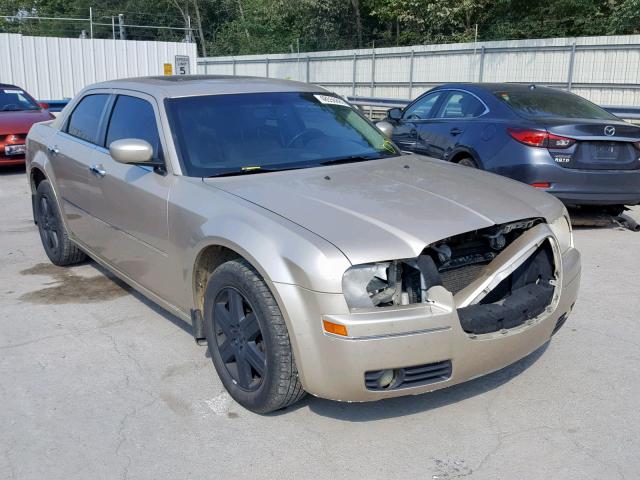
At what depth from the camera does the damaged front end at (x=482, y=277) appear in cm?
304

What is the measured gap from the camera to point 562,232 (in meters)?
3.84

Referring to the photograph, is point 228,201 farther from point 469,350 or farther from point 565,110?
point 565,110

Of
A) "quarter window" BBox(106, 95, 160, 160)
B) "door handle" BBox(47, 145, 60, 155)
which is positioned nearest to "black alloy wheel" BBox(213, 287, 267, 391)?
"quarter window" BBox(106, 95, 160, 160)

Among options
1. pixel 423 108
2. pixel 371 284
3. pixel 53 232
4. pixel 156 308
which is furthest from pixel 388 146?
pixel 423 108

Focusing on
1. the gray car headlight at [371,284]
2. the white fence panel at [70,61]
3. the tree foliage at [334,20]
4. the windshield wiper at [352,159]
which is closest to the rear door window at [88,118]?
the windshield wiper at [352,159]

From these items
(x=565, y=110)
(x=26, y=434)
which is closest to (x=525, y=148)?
(x=565, y=110)

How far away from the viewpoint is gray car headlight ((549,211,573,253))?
3758 millimetres

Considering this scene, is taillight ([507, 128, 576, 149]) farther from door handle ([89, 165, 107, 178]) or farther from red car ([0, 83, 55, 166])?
red car ([0, 83, 55, 166])

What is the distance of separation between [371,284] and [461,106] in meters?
5.34

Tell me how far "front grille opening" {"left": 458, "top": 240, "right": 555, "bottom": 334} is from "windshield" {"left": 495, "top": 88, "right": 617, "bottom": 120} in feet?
12.8

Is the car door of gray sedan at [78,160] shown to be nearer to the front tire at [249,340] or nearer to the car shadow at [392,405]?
the front tire at [249,340]

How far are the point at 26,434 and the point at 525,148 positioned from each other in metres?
5.26

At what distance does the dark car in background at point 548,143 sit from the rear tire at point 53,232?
164 inches

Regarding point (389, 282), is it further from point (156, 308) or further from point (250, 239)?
point (156, 308)
